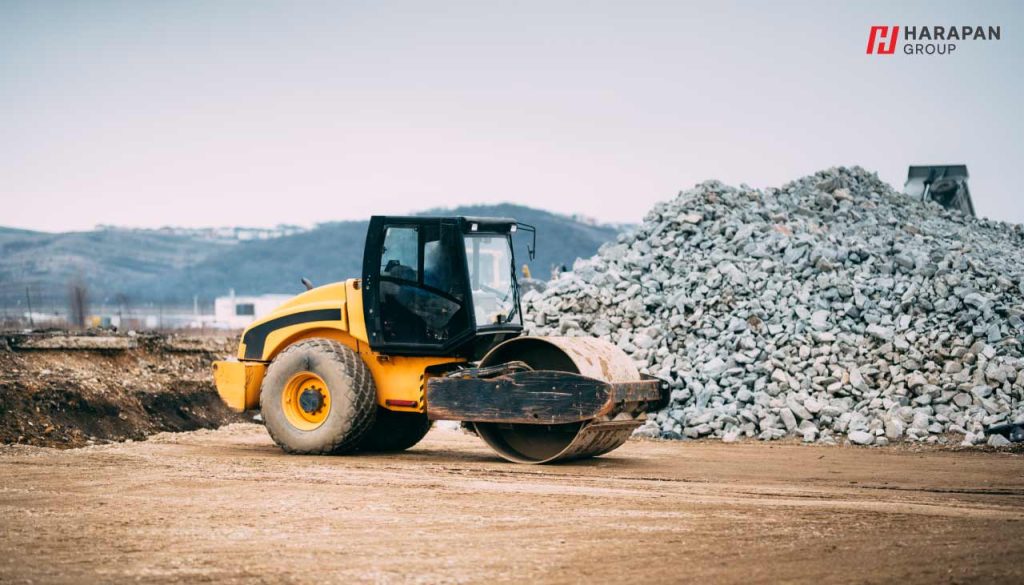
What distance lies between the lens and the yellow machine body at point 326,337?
467 inches

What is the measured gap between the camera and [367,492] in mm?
9469

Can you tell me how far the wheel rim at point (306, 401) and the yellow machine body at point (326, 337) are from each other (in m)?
0.49

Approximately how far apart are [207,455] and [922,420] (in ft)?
26.3

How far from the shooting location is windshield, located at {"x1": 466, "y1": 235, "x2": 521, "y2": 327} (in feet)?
38.1

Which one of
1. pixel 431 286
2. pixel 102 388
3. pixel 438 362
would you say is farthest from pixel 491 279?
pixel 102 388

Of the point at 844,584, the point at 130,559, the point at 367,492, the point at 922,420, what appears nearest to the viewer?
the point at 844,584

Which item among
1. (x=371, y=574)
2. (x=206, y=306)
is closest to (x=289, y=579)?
(x=371, y=574)

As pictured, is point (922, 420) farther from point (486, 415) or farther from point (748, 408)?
point (486, 415)

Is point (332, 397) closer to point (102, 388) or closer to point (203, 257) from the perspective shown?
point (102, 388)

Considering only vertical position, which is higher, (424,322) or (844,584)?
(424,322)

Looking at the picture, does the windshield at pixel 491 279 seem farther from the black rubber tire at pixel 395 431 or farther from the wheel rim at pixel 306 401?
the wheel rim at pixel 306 401

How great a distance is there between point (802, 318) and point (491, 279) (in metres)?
6.08

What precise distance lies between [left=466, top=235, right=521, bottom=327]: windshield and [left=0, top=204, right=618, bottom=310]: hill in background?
8525 centimetres

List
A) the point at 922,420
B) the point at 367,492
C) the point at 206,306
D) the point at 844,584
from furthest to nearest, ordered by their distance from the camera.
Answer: the point at 206,306 → the point at 922,420 → the point at 367,492 → the point at 844,584
